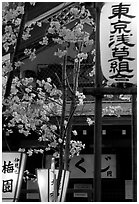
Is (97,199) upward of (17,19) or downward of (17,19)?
downward

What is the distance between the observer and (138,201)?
5219 mm

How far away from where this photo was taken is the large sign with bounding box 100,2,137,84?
18.4 ft

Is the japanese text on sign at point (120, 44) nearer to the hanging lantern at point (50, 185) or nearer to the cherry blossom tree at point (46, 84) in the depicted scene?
the cherry blossom tree at point (46, 84)

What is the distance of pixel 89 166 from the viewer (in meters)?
12.7

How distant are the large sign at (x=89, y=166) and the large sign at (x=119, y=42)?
7328 millimetres

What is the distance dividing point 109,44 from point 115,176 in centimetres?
762

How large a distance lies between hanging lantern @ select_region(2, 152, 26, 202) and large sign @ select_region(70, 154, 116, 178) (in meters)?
5.72

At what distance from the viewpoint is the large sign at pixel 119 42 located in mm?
5613

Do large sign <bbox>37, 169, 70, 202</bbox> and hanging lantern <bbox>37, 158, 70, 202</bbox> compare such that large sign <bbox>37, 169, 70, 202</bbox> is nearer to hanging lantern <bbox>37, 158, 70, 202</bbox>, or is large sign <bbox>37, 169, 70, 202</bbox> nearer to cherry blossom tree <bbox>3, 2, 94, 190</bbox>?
hanging lantern <bbox>37, 158, 70, 202</bbox>

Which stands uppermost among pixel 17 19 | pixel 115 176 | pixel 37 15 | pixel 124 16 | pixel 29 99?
pixel 37 15

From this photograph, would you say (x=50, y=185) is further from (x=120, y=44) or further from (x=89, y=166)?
(x=89, y=166)

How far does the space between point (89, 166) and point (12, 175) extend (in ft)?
19.2

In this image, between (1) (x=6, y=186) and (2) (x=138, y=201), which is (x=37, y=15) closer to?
(1) (x=6, y=186)

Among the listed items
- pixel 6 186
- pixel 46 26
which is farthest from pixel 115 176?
pixel 6 186
